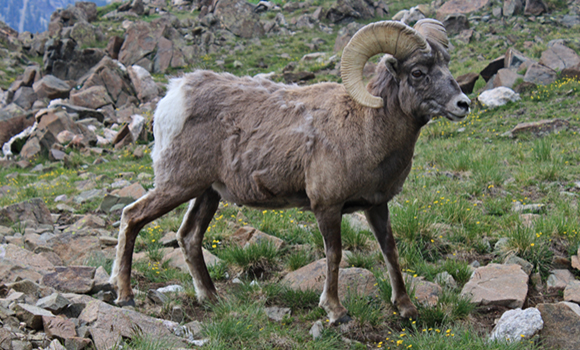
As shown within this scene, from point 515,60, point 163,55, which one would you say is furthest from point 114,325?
point 163,55

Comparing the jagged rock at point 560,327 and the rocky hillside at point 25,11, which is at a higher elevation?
the rocky hillside at point 25,11

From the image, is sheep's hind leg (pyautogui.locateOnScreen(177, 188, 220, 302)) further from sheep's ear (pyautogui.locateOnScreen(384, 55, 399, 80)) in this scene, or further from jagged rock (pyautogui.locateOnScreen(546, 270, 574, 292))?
jagged rock (pyautogui.locateOnScreen(546, 270, 574, 292))

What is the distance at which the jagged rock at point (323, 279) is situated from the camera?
17.2ft

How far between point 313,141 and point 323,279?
1.65 meters

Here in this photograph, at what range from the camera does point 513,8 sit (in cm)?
2422

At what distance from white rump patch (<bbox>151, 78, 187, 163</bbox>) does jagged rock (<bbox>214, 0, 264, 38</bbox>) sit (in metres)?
24.5

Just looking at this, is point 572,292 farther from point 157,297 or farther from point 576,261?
point 157,297

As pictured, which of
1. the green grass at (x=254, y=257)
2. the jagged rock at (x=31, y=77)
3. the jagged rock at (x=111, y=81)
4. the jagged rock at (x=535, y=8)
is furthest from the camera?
the jagged rock at (x=535, y=8)

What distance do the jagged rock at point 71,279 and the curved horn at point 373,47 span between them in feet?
10.7

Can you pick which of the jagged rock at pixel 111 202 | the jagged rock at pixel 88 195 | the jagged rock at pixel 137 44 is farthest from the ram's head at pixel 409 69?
the jagged rock at pixel 137 44

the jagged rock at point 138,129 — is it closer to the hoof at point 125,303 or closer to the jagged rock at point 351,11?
the hoof at point 125,303

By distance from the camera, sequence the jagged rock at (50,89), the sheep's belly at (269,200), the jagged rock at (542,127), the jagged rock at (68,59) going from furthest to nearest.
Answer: the jagged rock at (68,59), the jagged rock at (50,89), the jagged rock at (542,127), the sheep's belly at (269,200)

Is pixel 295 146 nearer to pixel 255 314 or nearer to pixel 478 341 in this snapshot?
pixel 255 314

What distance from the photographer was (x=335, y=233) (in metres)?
4.74
